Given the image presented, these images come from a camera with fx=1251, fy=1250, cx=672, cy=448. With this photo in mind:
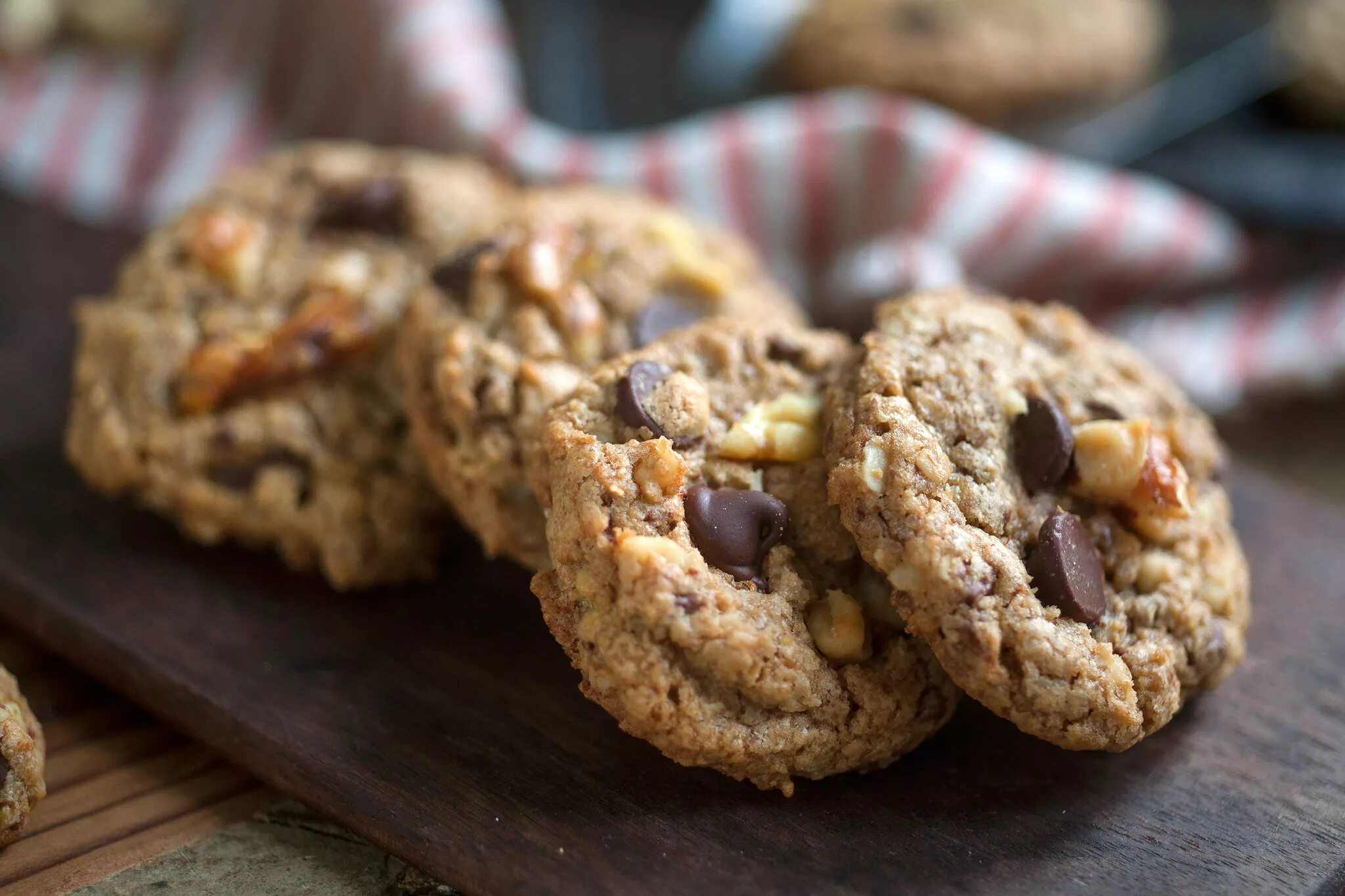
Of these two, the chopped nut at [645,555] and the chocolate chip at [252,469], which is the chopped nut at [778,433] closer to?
the chopped nut at [645,555]

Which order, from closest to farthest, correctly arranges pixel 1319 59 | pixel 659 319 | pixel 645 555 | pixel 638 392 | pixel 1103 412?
pixel 645 555 < pixel 638 392 < pixel 1103 412 < pixel 659 319 < pixel 1319 59

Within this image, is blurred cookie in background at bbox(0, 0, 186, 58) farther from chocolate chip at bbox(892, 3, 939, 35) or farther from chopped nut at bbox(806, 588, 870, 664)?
chopped nut at bbox(806, 588, 870, 664)

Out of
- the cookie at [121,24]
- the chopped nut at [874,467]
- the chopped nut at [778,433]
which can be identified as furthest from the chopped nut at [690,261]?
the cookie at [121,24]

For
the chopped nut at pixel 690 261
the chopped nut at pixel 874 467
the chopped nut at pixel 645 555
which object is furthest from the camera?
the chopped nut at pixel 690 261

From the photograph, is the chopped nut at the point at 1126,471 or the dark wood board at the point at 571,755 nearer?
the dark wood board at the point at 571,755

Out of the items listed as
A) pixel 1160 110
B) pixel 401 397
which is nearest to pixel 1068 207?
pixel 1160 110

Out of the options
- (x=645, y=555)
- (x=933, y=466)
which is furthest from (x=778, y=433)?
(x=645, y=555)

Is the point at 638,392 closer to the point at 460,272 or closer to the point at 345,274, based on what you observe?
the point at 460,272
